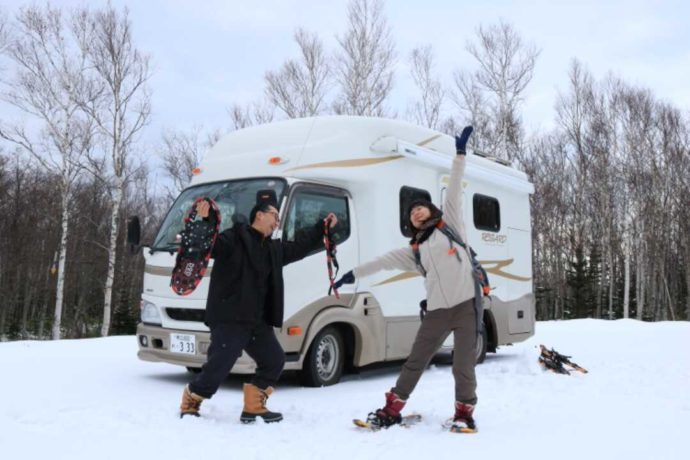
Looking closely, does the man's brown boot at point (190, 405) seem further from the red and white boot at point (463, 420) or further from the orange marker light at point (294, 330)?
the red and white boot at point (463, 420)

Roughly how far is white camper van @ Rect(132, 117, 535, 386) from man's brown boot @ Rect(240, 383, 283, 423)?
1370 mm

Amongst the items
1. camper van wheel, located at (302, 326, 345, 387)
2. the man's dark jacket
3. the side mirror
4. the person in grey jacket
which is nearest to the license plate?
the side mirror

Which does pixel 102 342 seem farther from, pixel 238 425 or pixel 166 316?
pixel 238 425

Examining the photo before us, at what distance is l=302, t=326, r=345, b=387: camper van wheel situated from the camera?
21.1ft

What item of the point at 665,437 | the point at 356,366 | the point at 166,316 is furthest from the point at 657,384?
the point at 166,316

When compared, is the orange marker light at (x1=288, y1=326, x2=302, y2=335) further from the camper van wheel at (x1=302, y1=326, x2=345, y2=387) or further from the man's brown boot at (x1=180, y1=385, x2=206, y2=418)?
the man's brown boot at (x1=180, y1=385, x2=206, y2=418)

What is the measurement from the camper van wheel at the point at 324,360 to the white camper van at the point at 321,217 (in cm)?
1

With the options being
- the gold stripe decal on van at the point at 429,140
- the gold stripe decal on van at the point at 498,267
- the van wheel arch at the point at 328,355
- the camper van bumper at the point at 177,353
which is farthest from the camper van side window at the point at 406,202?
the camper van bumper at the point at 177,353

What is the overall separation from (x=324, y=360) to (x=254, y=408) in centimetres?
224

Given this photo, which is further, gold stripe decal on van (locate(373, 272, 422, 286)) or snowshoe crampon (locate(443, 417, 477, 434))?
gold stripe decal on van (locate(373, 272, 422, 286))

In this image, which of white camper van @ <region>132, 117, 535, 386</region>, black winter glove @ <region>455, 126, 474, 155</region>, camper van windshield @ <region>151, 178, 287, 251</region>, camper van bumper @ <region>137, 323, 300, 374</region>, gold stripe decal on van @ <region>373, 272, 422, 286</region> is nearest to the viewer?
black winter glove @ <region>455, 126, 474, 155</region>

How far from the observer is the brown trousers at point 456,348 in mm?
4445

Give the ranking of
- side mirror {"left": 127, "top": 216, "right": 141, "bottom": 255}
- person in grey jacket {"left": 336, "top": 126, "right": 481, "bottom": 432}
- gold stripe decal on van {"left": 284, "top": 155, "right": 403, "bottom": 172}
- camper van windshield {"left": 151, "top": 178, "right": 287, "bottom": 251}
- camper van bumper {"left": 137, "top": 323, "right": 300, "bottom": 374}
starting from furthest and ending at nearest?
gold stripe decal on van {"left": 284, "top": 155, "right": 403, "bottom": 172} < side mirror {"left": 127, "top": 216, "right": 141, "bottom": 255} < camper van windshield {"left": 151, "top": 178, "right": 287, "bottom": 251} < camper van bumper {"left": 137, "top": 323, "right": 300, "bottom": 374} < person in grey jacket {"left": 336, "top": 126, "right": 481, "bottom": 432}

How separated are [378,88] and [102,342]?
→ 17.3 m
